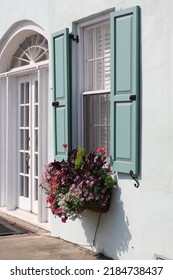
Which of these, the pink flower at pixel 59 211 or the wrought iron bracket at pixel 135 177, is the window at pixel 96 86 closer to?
the wrought iron bracket at pixel 135 177

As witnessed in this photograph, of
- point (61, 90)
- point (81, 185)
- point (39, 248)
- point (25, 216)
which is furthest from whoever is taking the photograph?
point (25, 216)

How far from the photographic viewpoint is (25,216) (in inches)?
339

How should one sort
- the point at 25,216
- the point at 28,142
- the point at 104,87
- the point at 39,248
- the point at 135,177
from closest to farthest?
1. the point at 135,177
2. the point at 104,87
3. the point at 39,248
4. the point at 25,216
5. the point at 28,142

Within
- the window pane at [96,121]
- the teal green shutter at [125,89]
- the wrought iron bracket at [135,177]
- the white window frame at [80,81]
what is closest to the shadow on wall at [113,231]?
the wrought iron bracket at [135,177]

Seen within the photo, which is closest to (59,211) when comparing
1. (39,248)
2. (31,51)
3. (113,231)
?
(113,231)

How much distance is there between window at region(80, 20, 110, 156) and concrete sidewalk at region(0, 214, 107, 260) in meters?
1.26

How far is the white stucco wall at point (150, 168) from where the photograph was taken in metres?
5.29

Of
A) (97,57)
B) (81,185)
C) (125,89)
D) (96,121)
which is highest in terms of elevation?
(97,57)

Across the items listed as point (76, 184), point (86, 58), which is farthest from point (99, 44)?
point (76, 184)

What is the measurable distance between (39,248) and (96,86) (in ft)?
7.11

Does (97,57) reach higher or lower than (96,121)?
higher

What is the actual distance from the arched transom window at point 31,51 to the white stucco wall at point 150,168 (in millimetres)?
2011

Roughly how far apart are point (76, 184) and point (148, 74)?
1.50 m

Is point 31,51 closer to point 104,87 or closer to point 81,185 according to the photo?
point 104,87
